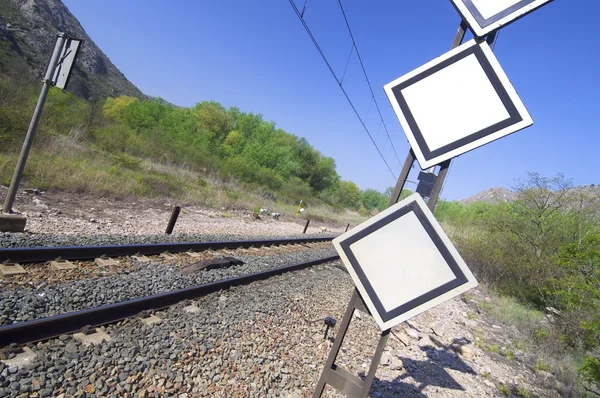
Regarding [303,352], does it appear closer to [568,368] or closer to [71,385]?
[71,385]

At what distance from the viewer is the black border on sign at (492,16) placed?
1464 millimetres

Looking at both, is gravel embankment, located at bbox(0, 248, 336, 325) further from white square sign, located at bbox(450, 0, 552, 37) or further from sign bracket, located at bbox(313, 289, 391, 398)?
white square sign, located at bbox(450, 0, 552, 37)

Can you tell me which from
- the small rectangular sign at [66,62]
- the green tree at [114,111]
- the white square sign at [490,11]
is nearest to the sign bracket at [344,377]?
the white square sign at [490,11]

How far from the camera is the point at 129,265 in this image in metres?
5.36

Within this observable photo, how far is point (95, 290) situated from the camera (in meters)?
4.07

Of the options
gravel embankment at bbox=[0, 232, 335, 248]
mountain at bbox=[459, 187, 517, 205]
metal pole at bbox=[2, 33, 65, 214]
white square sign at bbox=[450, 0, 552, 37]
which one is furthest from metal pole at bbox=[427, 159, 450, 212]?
mountain at bbox=[459, 187, 517, 205]

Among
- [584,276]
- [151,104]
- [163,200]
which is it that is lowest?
[163,200]

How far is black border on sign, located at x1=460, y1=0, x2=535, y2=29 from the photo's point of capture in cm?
146

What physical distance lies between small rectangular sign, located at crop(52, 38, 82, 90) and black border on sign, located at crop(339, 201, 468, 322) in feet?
22.4

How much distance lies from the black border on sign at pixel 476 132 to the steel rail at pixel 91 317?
11.8 ft

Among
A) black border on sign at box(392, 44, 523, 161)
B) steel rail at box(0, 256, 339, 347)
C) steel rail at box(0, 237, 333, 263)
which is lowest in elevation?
steel rail at box(0, 237, 333, 263)

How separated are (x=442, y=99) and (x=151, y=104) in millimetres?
40193

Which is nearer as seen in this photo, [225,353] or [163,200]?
[225,353]

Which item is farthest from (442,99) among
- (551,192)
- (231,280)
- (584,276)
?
(551,192)
